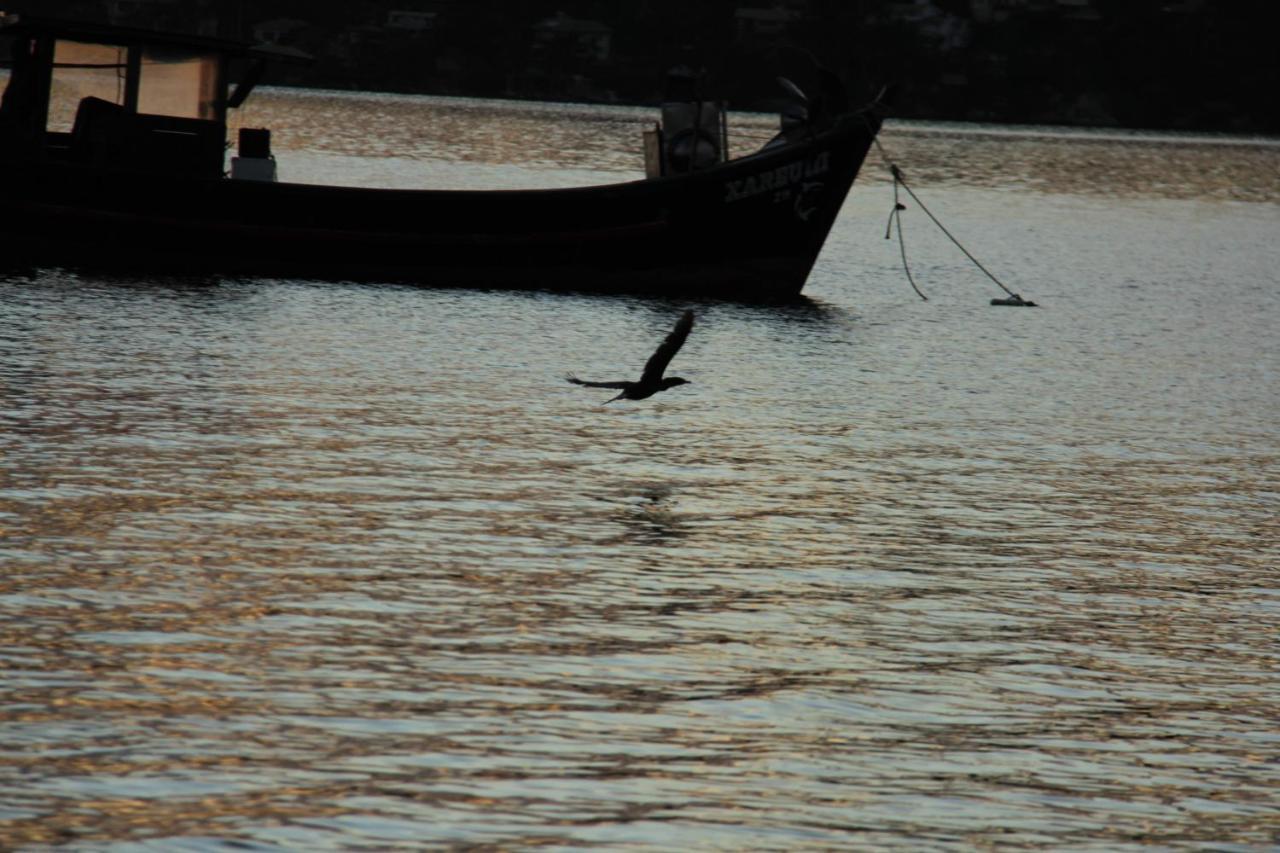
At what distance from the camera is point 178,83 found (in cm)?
2498

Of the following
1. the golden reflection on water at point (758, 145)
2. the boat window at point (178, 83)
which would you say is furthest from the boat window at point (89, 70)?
the golden reflection on water at point (758, 145)

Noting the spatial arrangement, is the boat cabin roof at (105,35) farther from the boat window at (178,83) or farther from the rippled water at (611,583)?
the rippled water at (611,583)

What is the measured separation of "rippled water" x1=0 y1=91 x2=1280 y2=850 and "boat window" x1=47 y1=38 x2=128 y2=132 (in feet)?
9.07

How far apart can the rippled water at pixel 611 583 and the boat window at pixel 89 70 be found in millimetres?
2765

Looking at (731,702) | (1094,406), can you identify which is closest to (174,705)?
(731,702)

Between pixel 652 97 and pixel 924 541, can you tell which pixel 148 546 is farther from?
pixel 652 97

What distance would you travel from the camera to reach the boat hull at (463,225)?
995 inches

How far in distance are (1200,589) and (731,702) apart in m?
4.60

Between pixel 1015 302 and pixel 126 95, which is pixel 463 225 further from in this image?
pixel 1015 302

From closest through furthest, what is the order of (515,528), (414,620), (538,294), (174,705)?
1. (174,705)
2. (414,620)
3. (515,528)
4. (538,294)

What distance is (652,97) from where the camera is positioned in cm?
17025

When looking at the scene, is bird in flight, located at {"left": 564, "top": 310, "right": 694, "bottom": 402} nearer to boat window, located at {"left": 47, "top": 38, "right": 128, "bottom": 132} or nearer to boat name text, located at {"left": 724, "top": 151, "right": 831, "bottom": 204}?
boat name text, located at {"left": 724, "top": 151, "right": 831, "bottom": 204}

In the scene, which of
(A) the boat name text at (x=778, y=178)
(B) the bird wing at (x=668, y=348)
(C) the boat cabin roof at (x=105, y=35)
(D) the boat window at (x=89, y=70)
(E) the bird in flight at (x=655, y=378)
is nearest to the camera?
(B) the bird wing at (x=668, y=348)

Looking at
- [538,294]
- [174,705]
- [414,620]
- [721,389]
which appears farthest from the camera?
[538,294]
